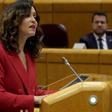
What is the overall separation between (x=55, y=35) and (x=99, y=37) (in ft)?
Result: 0.90

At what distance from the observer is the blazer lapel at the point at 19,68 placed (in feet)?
3.83

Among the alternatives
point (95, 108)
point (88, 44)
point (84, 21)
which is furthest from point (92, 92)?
point (84, 21)

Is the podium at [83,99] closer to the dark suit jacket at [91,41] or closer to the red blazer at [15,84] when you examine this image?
the red blazer at [15,84]

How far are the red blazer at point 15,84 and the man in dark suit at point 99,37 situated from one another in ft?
4.96

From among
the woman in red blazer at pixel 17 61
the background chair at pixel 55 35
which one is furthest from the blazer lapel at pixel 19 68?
the background chair at pixel 55 35

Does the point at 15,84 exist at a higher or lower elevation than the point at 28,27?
lower

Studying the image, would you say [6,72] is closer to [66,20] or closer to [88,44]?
[88,44]

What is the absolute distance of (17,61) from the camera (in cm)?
118

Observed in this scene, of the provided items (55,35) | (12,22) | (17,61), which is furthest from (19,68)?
(55,35)

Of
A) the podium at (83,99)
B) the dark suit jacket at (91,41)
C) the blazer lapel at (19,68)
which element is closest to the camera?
the podium at (83,99)

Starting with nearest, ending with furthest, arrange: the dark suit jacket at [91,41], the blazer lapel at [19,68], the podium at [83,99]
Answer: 1. the podium at [83,99]
2. the blazer lapel at [19,68]
3. the dark suit jacket at [91,41]

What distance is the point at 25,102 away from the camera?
112 cm

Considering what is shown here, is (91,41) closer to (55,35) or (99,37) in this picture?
(99,37)

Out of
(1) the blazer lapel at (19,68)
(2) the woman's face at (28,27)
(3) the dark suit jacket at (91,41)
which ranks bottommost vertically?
(3) the dark suit jacket at (91,41)
